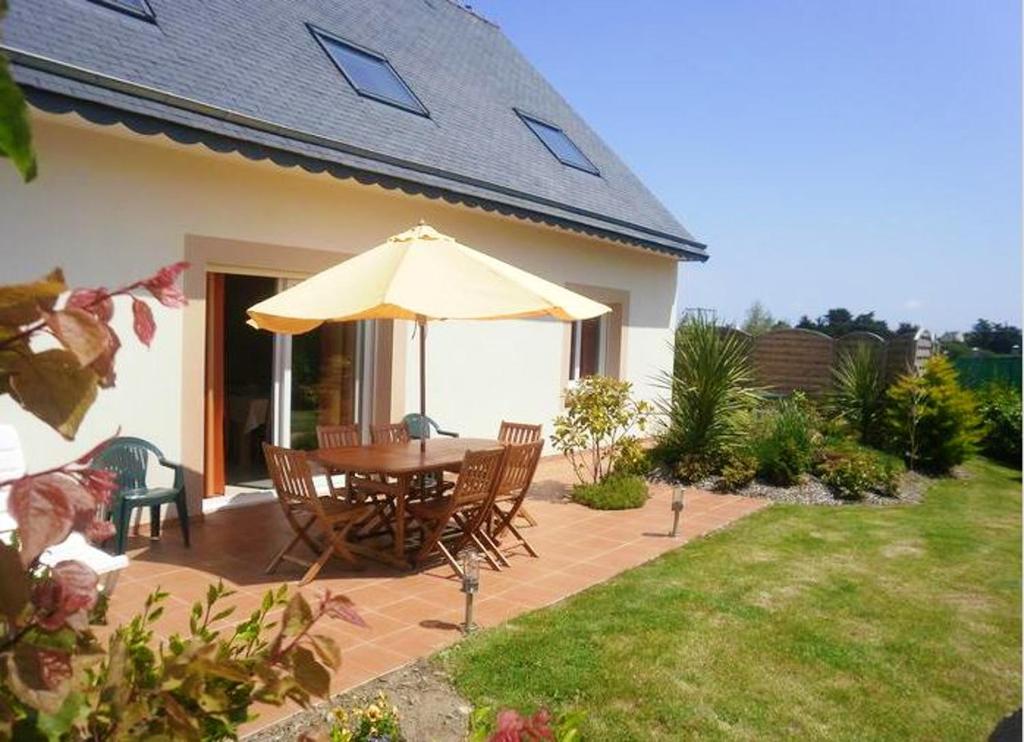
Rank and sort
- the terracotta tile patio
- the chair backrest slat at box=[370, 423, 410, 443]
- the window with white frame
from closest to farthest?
the terracotta tile patio, the chair backrest slat at box=[370, 423, 410, 443], the window with white frame

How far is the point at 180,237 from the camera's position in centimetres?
726

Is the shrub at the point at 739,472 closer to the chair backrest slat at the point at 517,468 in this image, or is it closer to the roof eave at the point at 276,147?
the roof eave at the point at 276,147

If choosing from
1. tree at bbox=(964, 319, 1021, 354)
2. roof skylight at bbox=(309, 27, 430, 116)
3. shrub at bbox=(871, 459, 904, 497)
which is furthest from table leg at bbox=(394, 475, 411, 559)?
tree at bbox=(964, 319, 1021, 354)

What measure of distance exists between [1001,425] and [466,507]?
1434cm

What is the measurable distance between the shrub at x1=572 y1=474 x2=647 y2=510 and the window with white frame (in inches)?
158

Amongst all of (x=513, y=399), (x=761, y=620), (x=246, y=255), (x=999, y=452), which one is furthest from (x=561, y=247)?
(x=999, y=452)

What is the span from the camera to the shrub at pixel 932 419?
12750 millimetres

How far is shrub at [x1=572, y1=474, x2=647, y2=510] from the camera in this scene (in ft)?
29.8

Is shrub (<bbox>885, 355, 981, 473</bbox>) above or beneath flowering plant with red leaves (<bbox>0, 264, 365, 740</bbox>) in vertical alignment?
beneath

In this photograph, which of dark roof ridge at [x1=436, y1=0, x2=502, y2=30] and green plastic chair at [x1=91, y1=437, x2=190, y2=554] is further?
dark roof ridge at [x1=436, y1=0, x2=502, y2=30]

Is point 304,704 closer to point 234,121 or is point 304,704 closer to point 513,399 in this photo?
point 234,121

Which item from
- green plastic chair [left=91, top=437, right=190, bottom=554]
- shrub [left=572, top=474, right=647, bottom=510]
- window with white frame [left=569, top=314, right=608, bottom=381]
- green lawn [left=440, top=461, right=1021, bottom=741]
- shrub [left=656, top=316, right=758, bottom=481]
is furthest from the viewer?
window with white frame [left=569, top=314, right=608, bottom=381]

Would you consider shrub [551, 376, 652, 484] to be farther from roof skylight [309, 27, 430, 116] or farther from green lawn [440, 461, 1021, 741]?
roof skylight [309, 27, 430, 116]

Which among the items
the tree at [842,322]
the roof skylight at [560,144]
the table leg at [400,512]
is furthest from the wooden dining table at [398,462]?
the tree at [842,322]
